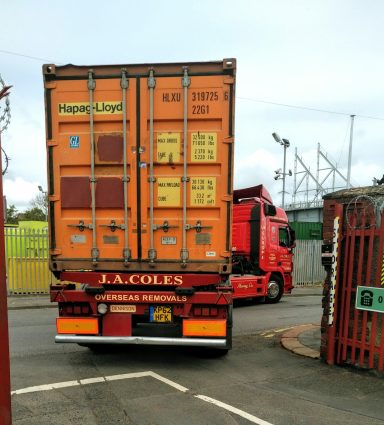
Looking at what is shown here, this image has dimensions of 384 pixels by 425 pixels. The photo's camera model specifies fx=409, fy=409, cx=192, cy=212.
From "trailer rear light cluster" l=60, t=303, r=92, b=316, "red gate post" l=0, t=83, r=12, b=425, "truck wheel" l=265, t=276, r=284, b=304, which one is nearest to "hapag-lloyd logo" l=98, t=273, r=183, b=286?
"trailer rear light cluster" l=60, t=303, r=92, b=316

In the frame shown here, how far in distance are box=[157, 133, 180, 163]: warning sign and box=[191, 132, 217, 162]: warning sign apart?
208mm

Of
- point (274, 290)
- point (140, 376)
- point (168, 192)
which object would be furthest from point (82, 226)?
point (274, 290)

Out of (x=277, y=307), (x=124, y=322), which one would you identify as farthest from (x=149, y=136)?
(x=277, y=307)

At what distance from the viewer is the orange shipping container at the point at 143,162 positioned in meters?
5.29

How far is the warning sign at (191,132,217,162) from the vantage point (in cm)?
529

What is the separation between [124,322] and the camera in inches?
212

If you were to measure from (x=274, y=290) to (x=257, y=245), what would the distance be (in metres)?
1.79

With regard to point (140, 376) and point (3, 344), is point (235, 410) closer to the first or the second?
point (140, 376)

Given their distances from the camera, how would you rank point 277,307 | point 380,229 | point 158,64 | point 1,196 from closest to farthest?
point 1,196
point 380,229
point 158,64
point 277,307

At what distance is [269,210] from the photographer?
11781 millimetres

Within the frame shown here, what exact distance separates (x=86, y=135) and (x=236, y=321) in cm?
594

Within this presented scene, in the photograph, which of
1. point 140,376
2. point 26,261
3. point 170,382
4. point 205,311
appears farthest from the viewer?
point 26,261

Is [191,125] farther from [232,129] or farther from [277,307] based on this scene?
[277,307]

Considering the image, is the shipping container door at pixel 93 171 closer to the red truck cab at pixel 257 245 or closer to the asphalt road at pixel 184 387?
the asphalt road at pixel 184 387
